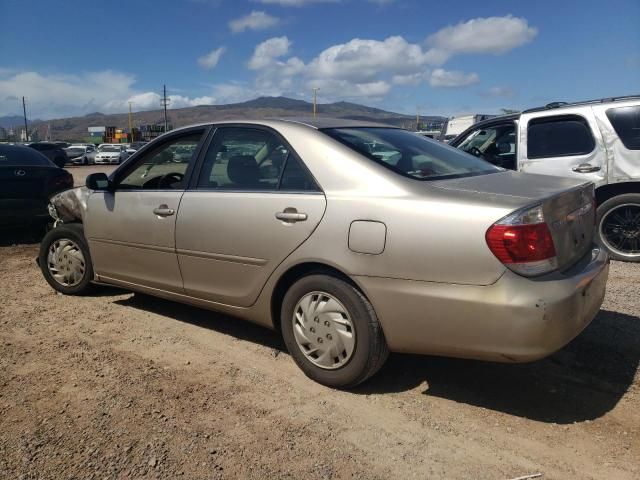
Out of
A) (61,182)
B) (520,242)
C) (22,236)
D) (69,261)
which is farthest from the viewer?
(22,236)

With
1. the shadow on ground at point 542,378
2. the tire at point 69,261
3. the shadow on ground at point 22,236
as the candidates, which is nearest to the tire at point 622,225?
the shadow on ground at point 542,378

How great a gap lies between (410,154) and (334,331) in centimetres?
124

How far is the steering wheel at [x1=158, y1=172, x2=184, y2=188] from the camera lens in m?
4.10

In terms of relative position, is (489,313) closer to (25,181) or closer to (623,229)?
(623,229)

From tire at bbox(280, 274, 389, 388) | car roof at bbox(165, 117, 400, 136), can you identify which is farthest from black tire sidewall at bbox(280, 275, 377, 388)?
car roof at bbox(165, 117, 400, 136)

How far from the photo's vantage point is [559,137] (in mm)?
6363

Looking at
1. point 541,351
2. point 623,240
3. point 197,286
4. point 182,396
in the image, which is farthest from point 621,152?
point 182,396

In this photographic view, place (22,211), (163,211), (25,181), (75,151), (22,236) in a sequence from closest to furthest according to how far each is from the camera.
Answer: (163,211) < (22,211) < (25,181) < (22,236) < (75,151)

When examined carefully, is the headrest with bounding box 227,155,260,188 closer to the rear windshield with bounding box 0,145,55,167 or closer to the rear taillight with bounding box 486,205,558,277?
the rear taillight with bounding box 486,205,558,277

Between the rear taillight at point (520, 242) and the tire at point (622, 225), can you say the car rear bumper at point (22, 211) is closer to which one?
the rear taillight at point (520, 242)

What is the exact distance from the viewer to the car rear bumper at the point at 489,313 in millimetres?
2551

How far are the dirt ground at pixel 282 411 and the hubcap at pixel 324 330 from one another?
199 mm

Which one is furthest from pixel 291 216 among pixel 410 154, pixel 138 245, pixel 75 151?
pixel 75 151

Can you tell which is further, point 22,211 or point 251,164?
point 22,211
